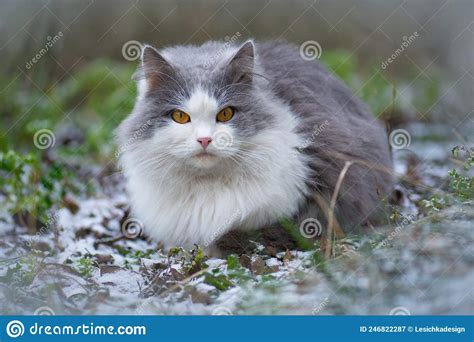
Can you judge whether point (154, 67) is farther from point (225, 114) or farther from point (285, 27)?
point (285, 27)

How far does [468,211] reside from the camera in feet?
10.0

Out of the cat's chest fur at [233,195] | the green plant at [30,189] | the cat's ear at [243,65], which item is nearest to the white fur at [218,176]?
the cat's chest fur at [233,195]

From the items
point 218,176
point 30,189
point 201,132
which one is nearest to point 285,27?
point 218,176

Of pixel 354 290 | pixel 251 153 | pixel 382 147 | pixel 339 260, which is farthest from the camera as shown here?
pixel 382 147

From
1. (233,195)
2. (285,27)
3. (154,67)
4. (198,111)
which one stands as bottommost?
Result: (233,195)

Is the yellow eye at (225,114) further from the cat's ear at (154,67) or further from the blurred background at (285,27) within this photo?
the blurred background at (285,27)

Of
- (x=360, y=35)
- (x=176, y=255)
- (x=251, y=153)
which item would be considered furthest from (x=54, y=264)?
(x=360, y=35)

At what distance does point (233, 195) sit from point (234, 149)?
1.10 feet

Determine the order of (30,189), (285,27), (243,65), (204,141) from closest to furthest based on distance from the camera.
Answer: (204,141) < (243,65) < (30,189) < (285,27)

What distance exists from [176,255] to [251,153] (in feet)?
2.34

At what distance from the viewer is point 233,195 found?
3520 mm

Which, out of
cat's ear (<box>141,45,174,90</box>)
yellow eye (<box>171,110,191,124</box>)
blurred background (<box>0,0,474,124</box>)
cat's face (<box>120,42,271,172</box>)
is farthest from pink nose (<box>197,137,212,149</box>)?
blurred background (<box>0,0,474,124</box>)

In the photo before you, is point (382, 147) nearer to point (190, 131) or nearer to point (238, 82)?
point (238, 82)

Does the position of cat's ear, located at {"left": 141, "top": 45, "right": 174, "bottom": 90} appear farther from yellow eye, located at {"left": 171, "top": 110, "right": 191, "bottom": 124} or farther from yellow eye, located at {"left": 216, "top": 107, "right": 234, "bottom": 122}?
yellow eye, located at {"left": 216, "top": 107, "right": 234, "bottom": 122}
